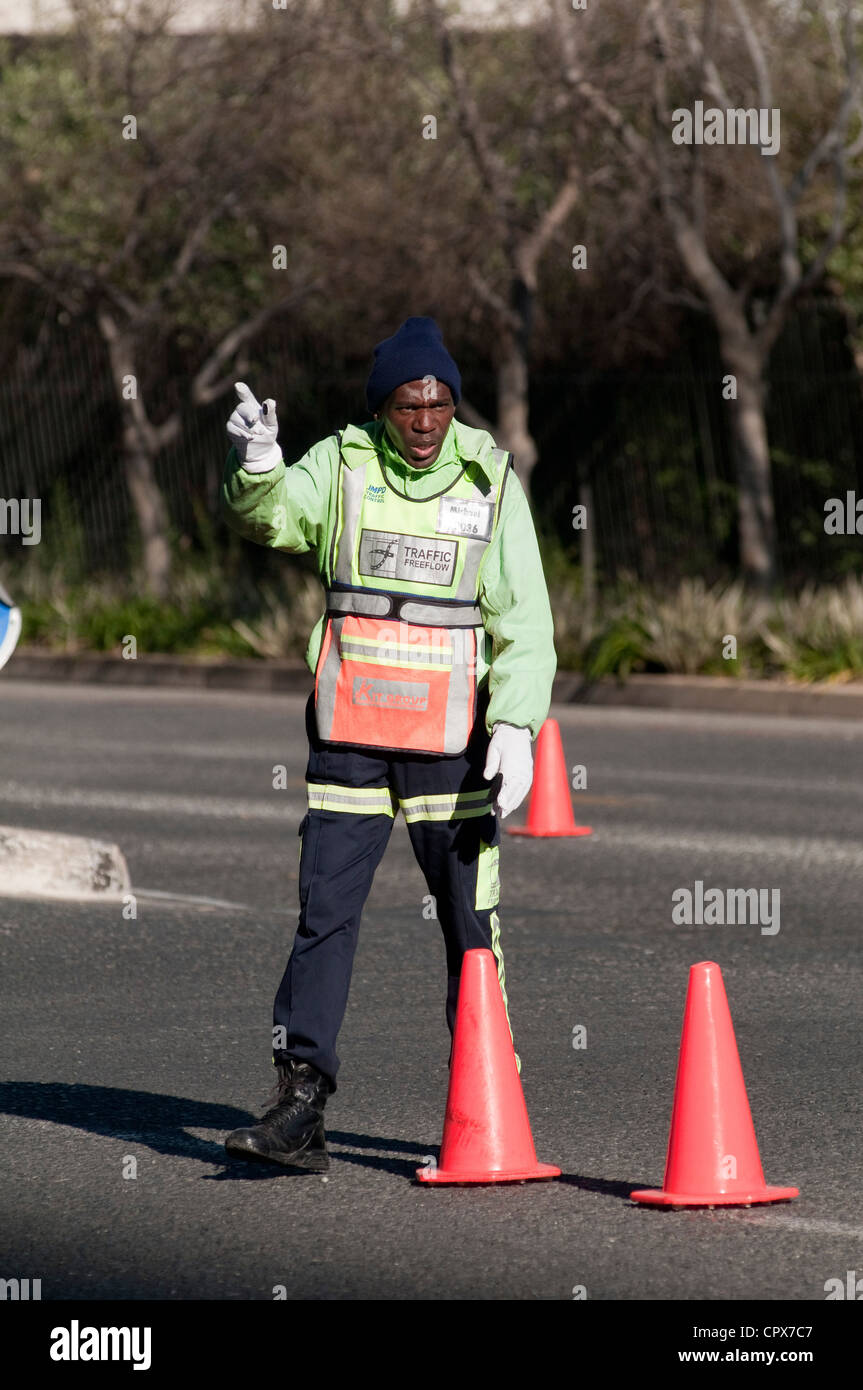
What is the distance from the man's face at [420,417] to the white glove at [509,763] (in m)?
0.67

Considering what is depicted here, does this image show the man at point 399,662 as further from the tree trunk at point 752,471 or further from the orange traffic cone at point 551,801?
the tree trunk at point 752,471

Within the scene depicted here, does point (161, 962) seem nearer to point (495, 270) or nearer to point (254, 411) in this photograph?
point (254, 411)

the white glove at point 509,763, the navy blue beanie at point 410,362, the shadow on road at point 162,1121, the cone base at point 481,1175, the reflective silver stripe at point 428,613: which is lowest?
the cone base at point 481,1175

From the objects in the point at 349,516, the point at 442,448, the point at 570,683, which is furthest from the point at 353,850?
the point at 570,683

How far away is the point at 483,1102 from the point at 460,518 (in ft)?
4.46

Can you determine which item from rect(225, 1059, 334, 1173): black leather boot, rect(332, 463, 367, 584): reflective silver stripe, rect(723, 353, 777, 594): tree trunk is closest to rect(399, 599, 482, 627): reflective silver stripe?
rect(332, 463, 367, 584): reflective silver stripe

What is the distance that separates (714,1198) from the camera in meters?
4.95

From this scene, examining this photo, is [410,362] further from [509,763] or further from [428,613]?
[509,763]

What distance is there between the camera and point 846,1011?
7129 mm

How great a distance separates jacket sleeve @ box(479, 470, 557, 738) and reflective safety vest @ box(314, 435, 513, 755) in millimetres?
43

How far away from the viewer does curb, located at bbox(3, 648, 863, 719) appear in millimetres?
17719

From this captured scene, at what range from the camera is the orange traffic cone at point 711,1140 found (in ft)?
16.3

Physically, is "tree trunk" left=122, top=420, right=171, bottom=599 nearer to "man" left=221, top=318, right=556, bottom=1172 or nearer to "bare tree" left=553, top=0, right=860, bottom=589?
"bare tree" left=553, top=0, right=860, bottom=589

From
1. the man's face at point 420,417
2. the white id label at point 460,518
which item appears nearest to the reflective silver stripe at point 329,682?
the white id label at point 460,518
